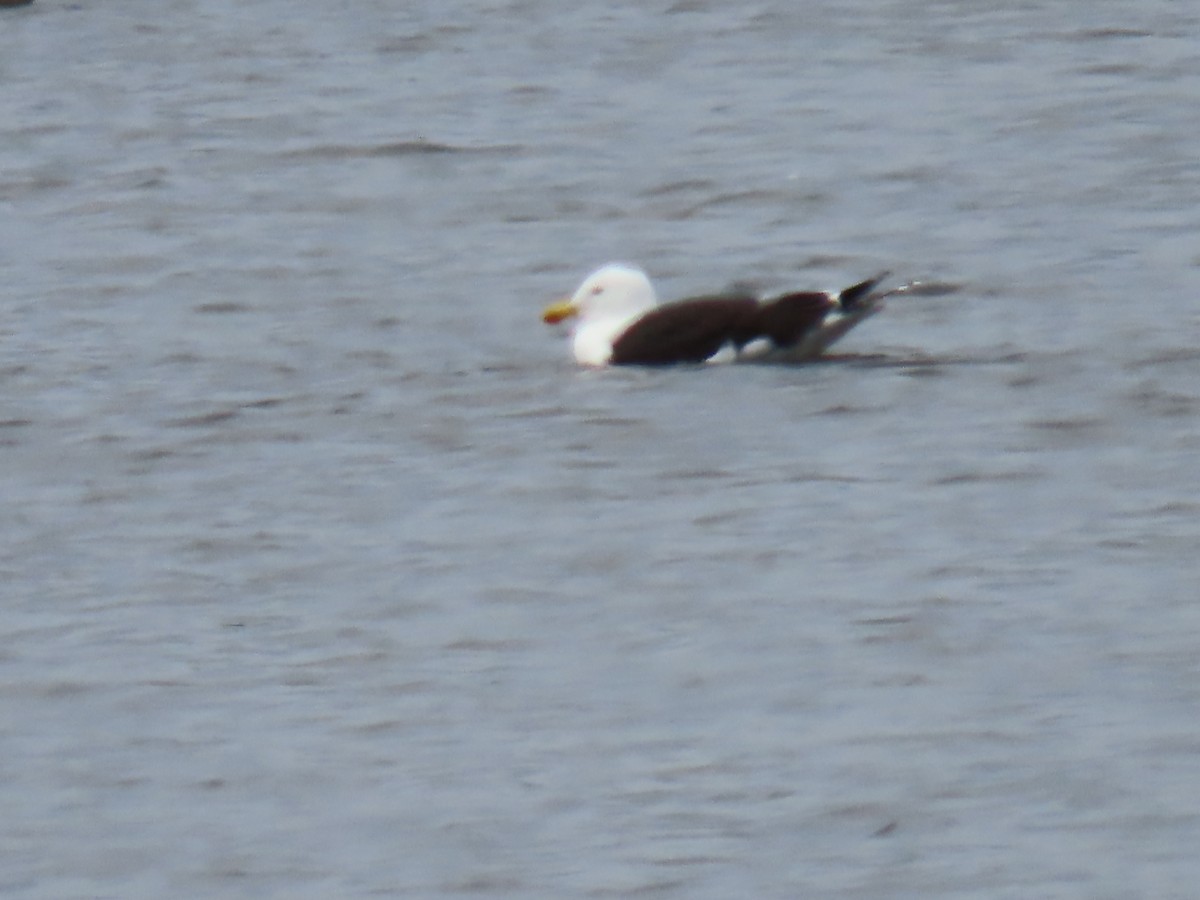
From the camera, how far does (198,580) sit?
32.7ft

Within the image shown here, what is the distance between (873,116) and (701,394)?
7089mm

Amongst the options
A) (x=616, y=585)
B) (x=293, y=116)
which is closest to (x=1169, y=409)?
(x=616, y=585)

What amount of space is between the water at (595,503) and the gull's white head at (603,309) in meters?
0.19

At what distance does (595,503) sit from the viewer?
1088 cm

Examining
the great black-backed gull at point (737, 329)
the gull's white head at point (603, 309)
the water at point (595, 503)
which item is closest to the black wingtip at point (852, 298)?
the great black-backed gull at point (737, 329)

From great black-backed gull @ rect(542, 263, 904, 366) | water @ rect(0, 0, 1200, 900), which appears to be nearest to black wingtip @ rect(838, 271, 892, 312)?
great black-backed gull @ rect(542, 263, 904, 366)

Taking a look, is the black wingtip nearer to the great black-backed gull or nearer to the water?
the great black-backed gull

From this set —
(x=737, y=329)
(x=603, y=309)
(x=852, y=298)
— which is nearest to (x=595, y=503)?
(x=737, y=329)

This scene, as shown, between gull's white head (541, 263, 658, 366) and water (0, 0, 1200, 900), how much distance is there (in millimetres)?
190

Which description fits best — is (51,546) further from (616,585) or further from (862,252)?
(862,252)

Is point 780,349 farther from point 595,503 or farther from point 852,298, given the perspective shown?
point 595,503

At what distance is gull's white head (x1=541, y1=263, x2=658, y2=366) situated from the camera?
13.3 meters

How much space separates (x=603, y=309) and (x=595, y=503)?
2.68m

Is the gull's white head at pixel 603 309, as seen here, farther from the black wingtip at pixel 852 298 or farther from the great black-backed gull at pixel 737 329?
the black wingtip at pixel 852 298
